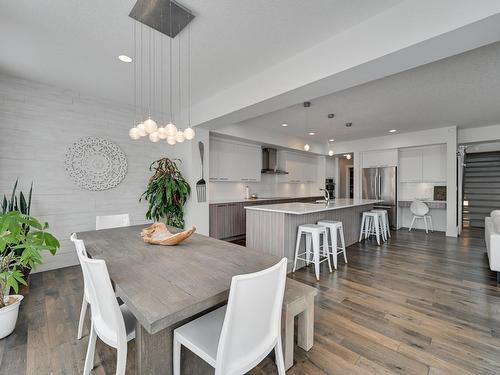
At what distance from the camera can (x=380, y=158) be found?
274 inches

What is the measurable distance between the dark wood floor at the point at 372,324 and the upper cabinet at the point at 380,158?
3709mm

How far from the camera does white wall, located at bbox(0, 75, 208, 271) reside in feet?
10.5

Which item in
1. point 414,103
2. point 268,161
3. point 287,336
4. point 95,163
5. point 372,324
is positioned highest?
point 414,103

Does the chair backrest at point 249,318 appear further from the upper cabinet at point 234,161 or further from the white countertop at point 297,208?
the upper cabinet at point 234,161

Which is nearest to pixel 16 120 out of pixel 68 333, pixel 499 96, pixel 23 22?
pixel 23 22

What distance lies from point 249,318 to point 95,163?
3.90 metres

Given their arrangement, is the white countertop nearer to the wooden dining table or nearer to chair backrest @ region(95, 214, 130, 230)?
the wooden dining table

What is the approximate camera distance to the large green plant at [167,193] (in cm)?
408

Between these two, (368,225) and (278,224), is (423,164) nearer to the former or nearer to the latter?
(368,225)

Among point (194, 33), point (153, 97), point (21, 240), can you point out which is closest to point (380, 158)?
point (153, 97)

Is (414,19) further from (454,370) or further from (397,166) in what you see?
(397,166)

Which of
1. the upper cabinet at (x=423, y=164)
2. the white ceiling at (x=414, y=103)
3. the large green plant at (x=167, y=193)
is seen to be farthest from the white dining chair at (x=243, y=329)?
the upper cabinet at (x=423, y=164)

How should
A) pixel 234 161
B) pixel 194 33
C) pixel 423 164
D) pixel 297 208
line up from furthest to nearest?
1. pixel 423 164
2. pixel 234 161
3. pixel 297 208
4. pixel 194 33

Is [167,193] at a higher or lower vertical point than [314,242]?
higher
